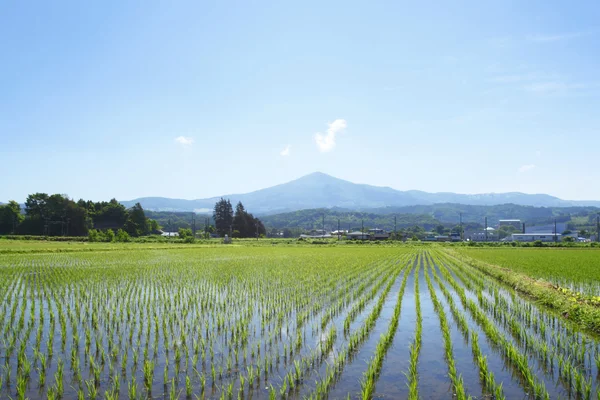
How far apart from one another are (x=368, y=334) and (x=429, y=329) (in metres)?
1.13

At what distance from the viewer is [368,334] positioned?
6.11 m

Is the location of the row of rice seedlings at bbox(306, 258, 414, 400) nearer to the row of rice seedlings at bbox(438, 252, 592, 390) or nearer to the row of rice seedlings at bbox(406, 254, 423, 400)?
the row of rice seedlings at bbox(406, 254, 423, 400)

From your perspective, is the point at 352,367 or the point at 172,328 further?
the point at 172,328

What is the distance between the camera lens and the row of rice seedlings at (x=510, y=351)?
3.83 m

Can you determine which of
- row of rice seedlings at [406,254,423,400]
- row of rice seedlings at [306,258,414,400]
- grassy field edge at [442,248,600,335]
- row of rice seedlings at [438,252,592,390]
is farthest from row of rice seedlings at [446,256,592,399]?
row of rice seedlings at [306,258,414,400]

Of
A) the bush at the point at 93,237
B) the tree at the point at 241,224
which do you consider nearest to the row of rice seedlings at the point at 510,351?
the bush at the point at 93,237

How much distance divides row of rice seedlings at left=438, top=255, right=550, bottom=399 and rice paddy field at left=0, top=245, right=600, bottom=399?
0.09ft

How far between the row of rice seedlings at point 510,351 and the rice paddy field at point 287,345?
0.09 ft

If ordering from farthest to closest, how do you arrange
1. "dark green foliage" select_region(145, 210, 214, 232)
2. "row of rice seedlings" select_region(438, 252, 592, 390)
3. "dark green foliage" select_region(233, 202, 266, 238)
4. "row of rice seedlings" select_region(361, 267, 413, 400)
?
1. "dark green foliage" select_region(145, 210, 214, 232)
2. "dark green foliage" select_region(233, 202, 266, 238)
3. "row of rice seedlings" select_region(438, 252, 592, 390)
4. "row of rice seedlings" select_region(361, 267, 413, 400)

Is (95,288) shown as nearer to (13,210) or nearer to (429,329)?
(429,329)

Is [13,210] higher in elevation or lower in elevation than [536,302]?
higher

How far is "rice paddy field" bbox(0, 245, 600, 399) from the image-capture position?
3971 mm

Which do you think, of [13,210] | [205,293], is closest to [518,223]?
[13,210]

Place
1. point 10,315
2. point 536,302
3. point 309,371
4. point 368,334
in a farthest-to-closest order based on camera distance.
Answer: point 536,302 → point 10,315 → point 368,334 → point 309,371
